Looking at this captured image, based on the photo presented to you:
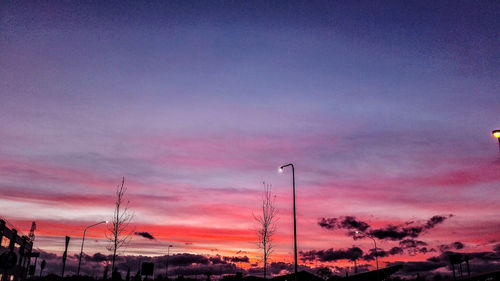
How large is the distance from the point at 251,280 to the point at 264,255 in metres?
49.4

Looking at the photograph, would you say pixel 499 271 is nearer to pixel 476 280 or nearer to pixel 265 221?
pixel 476 280

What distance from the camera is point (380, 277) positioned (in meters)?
54.8

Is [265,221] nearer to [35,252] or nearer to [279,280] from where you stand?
[279,280]

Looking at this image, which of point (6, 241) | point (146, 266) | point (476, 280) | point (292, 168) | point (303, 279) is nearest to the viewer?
point (292, 168)

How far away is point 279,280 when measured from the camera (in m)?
63.5

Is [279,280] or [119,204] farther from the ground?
[119,204]

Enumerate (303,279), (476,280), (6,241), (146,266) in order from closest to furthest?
1. (146,266)
2. (476,280)
3. (6,241)
4. (303,279)

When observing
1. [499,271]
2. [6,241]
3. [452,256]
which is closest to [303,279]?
[452,256]

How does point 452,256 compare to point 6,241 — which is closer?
point 452,256

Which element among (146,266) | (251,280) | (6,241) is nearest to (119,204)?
(146,266)

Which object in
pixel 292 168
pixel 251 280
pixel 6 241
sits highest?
pixel 292 168

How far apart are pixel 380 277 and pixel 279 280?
15.9 metres

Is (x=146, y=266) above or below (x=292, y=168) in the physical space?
below

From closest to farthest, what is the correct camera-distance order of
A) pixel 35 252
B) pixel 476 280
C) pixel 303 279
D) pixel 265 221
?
1. pixel 476 280
2. pixel 265 221
3. pixel 303 279
4. pixel 35 252
